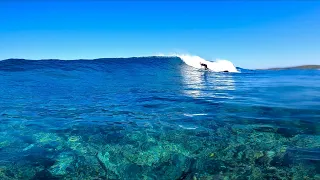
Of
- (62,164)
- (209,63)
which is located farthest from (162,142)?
(209,63)

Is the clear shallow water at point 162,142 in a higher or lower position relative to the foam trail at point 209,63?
lower

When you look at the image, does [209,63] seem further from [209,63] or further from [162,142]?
[162,142]

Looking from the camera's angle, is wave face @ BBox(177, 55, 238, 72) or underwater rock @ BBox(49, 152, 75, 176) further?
wave face @ BBox(177, 55, 238, 72)

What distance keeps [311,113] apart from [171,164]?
13.9 feet

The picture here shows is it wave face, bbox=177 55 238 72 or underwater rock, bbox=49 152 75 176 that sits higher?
wave face, bbox=177 55 238 72

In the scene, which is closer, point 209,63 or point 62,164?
point 62,164

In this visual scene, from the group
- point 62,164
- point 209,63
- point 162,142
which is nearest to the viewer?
point 62,164

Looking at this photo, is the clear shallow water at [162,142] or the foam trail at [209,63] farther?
the foam trail at [209,63]

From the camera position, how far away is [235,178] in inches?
148

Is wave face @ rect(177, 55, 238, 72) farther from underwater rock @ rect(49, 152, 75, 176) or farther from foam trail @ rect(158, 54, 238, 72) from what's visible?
underwater rock @ rect(49, 152, 75, 176)

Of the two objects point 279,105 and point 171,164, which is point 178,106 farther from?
point 171,164

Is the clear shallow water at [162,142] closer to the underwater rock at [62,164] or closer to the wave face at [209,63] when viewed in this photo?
the underwater rock at [62,164]

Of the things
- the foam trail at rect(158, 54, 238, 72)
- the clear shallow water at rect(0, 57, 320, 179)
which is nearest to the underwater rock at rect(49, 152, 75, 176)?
the clear shallow water at rect(0, 57, 320, 179)

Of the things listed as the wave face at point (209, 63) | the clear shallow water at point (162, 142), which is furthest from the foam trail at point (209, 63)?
the clear shallow water at point (162, 142)
